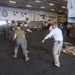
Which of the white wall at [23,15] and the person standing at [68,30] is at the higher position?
the white wall at [23,15]

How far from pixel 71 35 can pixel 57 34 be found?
10.9 meters

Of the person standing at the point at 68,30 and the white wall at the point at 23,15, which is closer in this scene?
the person standing at the point at 68,30

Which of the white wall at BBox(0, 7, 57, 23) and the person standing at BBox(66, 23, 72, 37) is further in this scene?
the white wall at BBox(0, 7, 57, 23)

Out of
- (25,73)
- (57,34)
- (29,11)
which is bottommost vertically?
(25,73)

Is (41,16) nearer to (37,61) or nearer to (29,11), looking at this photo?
(29,11)

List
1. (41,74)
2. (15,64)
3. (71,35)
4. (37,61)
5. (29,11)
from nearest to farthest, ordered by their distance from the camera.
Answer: (41,74) < (15,64) < (37,61) < (71,35) < (29,11)

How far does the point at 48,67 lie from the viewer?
214 inches

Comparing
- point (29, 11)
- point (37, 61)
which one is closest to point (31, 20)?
point (29, 11)

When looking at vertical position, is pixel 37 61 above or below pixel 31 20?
below

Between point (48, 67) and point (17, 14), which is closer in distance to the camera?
point (48, 67)

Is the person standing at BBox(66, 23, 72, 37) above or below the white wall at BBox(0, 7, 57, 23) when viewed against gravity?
below

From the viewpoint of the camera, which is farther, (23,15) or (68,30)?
(23,15)

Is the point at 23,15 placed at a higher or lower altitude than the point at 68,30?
higher

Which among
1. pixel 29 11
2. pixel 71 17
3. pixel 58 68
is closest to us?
pixel 71 17
